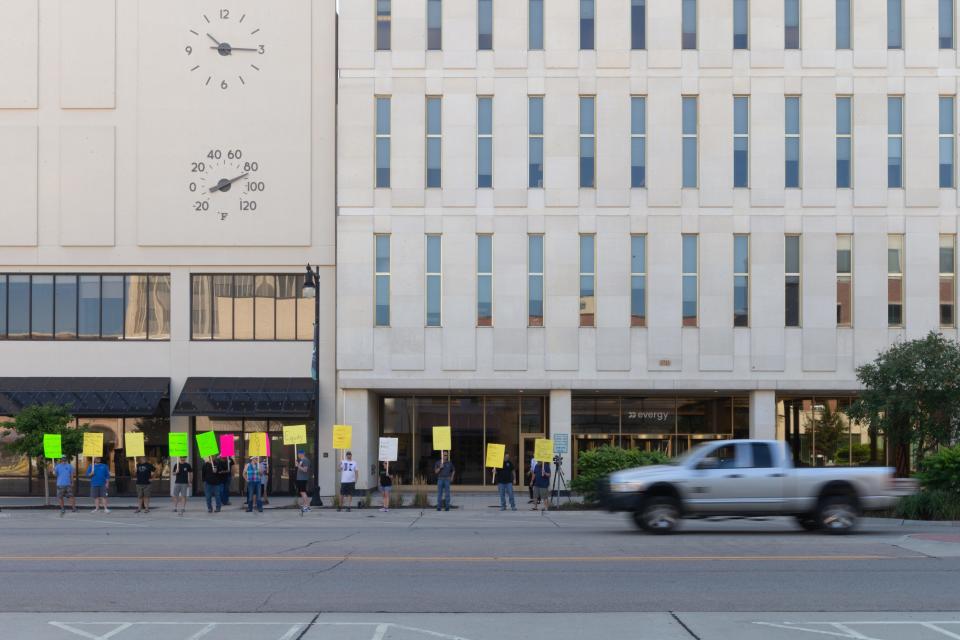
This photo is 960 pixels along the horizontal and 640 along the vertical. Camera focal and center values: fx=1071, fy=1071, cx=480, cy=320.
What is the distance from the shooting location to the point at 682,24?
3775 cm

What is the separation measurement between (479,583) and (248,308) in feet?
86.3

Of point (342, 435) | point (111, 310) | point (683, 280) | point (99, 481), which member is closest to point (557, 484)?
point (342, 435)

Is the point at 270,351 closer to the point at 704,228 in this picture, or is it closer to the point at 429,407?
the point at 429,407

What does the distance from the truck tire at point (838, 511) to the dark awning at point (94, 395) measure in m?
23.6

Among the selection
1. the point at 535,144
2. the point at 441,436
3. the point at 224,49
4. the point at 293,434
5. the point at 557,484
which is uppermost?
the point at 224,49

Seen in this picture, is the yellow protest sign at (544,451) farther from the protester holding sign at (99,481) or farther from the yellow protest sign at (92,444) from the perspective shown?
the yellow protest sign at (92,444)

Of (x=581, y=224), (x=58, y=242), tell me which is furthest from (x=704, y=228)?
(x=58, y=242)

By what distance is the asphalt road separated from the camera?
10.3m

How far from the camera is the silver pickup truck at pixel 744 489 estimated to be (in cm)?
1989

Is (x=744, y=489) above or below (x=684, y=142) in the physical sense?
below

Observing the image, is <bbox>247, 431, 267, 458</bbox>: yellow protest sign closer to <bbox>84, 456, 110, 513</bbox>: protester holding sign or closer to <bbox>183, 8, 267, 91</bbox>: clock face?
<bbox>84, 456, 110, 513</bbox>: protester holding sign

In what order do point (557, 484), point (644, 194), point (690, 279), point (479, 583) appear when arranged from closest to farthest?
point (479, 583) < point (557, 484) < point (690, 279) < point (644, 194)

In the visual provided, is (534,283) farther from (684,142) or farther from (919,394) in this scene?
(919,394)
